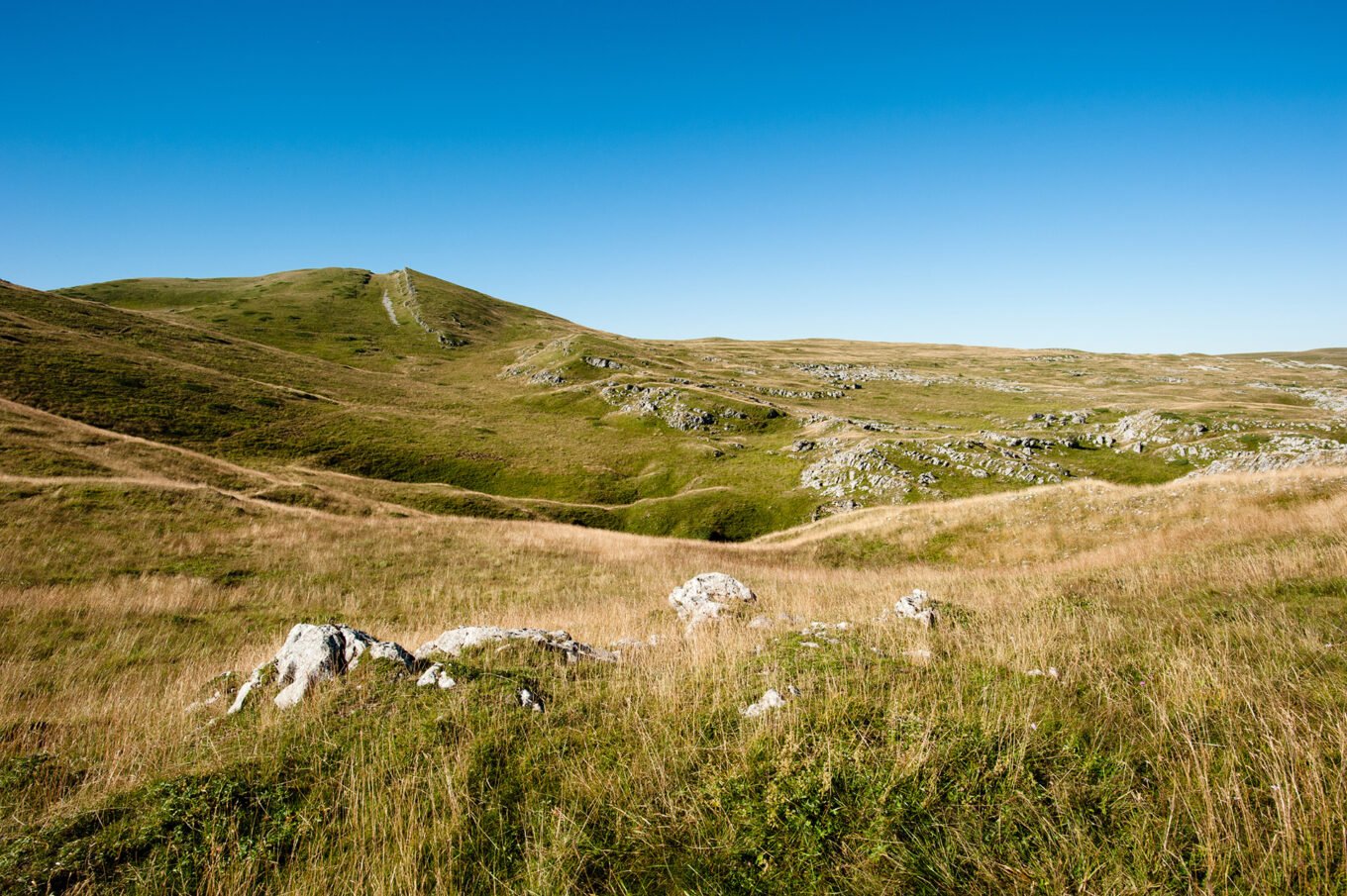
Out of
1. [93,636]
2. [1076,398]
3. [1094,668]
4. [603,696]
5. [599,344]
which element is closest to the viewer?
[1094,668]

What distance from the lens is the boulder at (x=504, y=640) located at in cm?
999

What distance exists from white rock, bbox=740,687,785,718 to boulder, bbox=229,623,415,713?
5659 millimetres

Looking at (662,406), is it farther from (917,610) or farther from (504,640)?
(504,640)

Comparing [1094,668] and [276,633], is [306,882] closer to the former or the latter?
[1094,668]

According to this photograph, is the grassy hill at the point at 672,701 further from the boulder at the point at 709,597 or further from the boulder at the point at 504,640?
the boulder at the point at 709,597

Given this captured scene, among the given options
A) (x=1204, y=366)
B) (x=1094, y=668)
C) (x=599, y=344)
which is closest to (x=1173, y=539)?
(x=1094, y=668)

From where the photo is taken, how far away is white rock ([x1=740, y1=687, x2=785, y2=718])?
22.1 ft

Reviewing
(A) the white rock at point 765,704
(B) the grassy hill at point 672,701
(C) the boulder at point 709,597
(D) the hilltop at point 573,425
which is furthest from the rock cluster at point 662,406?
(A) the white rock at point 765,704

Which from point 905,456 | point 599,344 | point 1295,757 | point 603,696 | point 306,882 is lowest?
point 905,456

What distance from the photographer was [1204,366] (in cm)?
17762

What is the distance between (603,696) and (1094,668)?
721 cm

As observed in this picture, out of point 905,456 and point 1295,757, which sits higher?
point 1295,757

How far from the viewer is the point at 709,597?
1683cm

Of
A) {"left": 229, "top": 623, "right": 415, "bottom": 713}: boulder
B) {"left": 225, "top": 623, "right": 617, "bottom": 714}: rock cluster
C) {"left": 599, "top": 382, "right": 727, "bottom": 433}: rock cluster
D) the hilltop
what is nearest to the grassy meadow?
{"left": 225, "top": 623, "right": 617, "bottom": 714}: rock cluster
